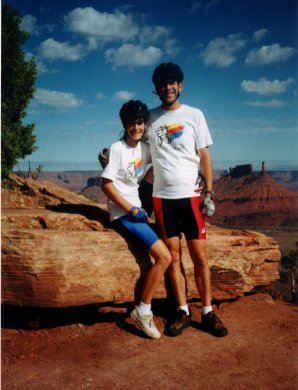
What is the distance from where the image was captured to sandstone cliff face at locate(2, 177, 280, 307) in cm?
405

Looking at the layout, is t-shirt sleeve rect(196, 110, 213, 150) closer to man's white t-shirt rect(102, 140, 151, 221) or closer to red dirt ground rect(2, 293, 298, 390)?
man's white t-shirt rect(102, 140, 151, 221)

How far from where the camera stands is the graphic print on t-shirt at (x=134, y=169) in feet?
13.4

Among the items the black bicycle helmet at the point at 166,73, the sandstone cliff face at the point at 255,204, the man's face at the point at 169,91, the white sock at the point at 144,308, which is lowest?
the sandstone cliff face at the point at 255,204

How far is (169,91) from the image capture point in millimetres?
4082

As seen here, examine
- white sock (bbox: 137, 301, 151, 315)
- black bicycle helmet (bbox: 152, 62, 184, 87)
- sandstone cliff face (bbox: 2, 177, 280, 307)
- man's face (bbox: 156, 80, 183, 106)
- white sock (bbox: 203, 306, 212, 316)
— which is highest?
black bicycle helmet (bbox: 152, 62, 184, 87)

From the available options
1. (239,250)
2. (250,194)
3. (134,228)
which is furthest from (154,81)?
(250,194)

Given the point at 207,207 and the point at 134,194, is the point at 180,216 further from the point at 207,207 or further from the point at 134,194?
the point at 134,194

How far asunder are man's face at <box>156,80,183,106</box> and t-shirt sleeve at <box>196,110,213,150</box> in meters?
0.37

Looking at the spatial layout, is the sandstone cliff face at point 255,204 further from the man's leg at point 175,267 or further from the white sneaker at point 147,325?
the white sneaker at point 147,325

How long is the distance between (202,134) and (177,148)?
351 millimetres

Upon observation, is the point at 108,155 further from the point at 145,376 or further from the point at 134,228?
the point at 145,376

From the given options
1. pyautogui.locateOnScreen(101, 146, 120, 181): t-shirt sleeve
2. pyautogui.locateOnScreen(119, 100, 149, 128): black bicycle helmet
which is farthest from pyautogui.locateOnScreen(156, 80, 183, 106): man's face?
pyautogui.locateOnScreen(101, 146, 120, 181): t-shirt sleeve

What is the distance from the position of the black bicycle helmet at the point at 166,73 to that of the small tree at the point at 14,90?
43.4ft

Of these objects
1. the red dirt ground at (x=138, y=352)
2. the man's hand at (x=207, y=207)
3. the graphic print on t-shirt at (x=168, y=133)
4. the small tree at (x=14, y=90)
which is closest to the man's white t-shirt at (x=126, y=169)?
the graphic print on t-shirt at (x=168, y=133)
